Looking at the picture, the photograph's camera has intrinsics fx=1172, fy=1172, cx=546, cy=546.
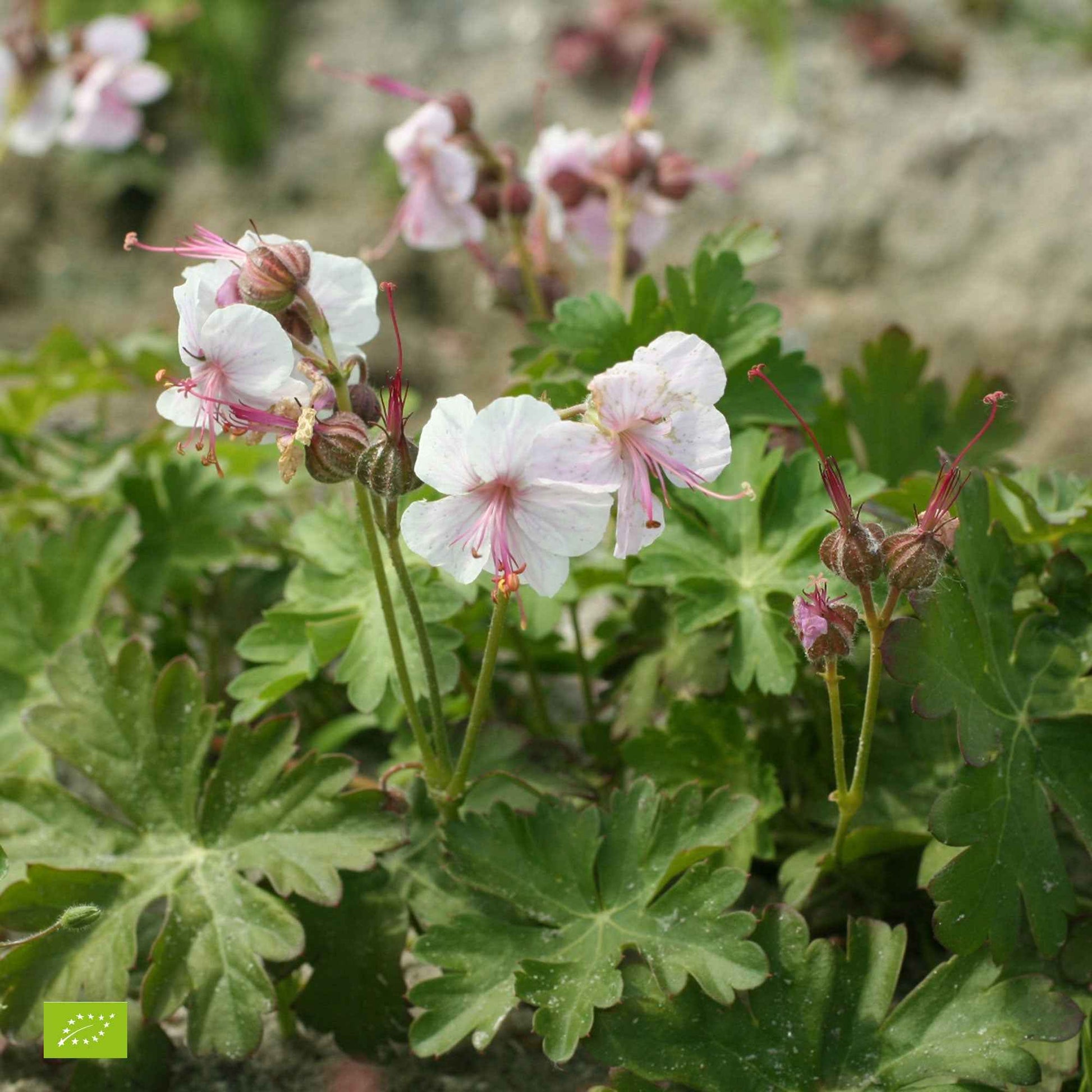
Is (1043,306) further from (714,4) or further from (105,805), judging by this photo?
(105,805)

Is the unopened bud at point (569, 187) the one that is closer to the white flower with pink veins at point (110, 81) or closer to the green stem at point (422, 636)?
the green stem at point (422, 636)

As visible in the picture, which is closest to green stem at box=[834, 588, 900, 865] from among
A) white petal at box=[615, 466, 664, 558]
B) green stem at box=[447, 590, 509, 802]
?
white petal at box=[615, 466, 664, 558]

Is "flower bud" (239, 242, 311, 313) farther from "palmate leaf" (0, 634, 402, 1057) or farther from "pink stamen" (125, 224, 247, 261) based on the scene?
"palmate leaf" (0, 634, 402, 1057)

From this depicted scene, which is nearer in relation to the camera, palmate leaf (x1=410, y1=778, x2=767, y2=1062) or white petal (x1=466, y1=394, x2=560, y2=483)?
white petal (x1=466, y1=394, x2=560, y2=483)

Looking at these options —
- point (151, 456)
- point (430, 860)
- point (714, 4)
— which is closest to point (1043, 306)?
point (714, 4)

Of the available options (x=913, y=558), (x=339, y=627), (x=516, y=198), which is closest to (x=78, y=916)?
(x=339, y=627)

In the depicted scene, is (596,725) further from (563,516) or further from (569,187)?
(569,187)
